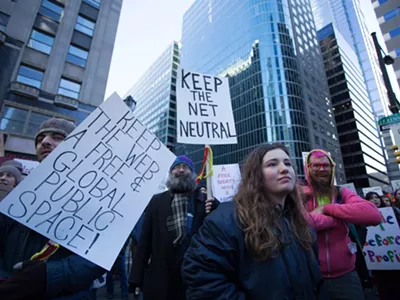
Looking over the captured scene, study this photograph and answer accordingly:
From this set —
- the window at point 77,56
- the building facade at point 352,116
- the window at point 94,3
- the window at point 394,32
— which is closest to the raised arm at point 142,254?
the window at point 77,56

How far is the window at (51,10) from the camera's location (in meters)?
16.0

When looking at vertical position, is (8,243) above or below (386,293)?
above

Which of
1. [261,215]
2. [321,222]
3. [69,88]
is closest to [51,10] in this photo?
[69,88]

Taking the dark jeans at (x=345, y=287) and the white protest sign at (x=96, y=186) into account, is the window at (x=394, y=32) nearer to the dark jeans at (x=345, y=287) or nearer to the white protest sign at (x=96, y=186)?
the dark jeans at (x=345, y=287)

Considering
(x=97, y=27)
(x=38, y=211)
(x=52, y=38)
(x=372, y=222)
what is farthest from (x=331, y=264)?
(x=97, y=27)

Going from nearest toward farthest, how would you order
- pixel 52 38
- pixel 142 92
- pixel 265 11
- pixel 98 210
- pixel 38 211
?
pixel 38 211, pixel 98 210, pixel 52 38, pixel 265 11, pixel 142 92

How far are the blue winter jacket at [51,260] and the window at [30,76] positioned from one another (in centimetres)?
1715

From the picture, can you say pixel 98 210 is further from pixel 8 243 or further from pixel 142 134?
pixel 142 134

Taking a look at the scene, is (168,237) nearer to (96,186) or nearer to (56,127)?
(96,186)

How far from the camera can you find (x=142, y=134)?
1852 mm

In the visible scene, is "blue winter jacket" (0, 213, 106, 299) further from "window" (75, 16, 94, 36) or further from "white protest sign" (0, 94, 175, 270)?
"window" (75, 16, 94, 36)

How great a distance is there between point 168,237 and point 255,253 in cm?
141

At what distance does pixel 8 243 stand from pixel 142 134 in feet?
3.66

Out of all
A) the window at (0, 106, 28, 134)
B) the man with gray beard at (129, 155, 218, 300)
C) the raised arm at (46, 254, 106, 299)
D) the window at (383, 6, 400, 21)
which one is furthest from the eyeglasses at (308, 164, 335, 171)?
the window at (383, 6, 400, 21)
